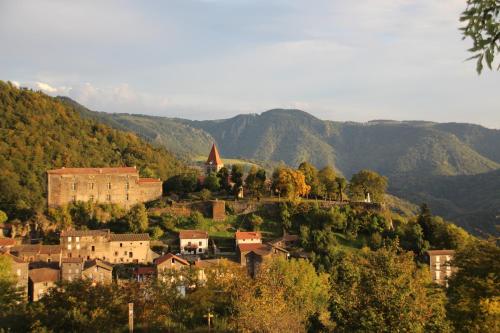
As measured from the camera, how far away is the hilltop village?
144ft

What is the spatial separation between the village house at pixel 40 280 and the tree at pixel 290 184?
2417 centimetres

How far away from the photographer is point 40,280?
42719mm

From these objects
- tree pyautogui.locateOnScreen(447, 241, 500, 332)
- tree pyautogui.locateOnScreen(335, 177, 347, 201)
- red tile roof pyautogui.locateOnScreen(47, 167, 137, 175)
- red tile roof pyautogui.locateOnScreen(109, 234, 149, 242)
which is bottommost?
red tile roof pyautogui.locateOnScreen(109, 234, 149, 242)

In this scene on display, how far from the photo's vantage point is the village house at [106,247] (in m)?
48.5

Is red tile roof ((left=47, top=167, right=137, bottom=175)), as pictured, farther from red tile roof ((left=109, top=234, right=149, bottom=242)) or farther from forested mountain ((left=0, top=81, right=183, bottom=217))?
red tile roof ((left=109, top=234, right=149, bottom=242))

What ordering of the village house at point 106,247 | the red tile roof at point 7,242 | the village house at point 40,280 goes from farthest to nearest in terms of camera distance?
the village house at point 106,247 → the red tile roof at point 7,242 → the village house at point 40,280

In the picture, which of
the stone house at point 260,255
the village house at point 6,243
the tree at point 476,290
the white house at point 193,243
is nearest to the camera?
the tree at point 476,290

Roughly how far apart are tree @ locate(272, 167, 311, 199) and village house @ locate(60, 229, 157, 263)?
16.1 metres

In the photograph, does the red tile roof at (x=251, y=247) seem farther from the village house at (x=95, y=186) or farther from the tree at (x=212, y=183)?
the village house at (x=95, y=186)

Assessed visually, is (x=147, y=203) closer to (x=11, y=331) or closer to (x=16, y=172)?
(x=16, y=172)

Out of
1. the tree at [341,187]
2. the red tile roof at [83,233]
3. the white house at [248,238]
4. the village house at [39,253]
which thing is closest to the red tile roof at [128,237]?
the red tile roof at [83,233]

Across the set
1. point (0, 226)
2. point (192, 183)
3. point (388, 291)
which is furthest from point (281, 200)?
point (388, 291)

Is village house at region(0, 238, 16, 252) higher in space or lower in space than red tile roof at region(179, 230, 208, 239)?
lower

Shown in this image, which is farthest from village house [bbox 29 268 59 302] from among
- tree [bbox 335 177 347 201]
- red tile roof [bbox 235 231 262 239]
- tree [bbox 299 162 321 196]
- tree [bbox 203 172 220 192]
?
tree [bbox 335 177 347 201]
